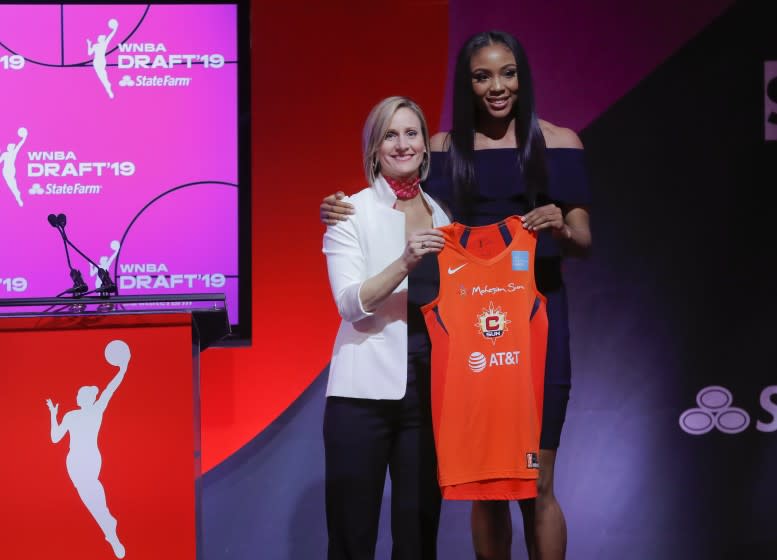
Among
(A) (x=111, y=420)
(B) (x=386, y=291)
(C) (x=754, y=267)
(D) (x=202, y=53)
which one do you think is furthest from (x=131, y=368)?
(C) (x=754, y=267)

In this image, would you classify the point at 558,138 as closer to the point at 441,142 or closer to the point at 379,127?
the point at 441,142

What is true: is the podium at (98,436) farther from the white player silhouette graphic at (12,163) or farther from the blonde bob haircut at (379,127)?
the white player silhouette graphic at (12,163)

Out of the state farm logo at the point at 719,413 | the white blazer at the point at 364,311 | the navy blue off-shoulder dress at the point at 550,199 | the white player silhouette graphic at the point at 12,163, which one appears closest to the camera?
the white blazer at the point at 364,311

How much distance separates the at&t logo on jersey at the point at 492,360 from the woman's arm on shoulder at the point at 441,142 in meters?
0.69

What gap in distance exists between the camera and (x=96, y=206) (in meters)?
3.73

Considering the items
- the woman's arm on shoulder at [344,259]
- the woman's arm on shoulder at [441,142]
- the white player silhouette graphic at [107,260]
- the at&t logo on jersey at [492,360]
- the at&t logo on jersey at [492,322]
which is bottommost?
the at&t logo on jersey at [492,360]

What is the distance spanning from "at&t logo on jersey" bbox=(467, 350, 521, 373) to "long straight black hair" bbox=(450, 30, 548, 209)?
48cm

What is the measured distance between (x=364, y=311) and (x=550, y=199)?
73 centimetres

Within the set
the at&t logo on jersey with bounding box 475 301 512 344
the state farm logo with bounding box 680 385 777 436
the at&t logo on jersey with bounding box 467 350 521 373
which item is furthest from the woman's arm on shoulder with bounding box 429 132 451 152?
the state farm logo with bounding box 680 385 777 436

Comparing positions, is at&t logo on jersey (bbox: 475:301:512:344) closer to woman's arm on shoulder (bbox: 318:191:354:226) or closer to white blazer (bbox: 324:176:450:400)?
white blazer (bbox: 324:176:450:400)

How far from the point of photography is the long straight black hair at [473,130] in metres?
2.73

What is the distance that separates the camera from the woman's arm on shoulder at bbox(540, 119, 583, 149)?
2.82m

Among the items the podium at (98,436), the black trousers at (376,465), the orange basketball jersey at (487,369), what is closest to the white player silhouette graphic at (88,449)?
the podium at (98,436)

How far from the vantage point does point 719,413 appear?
3926 millimetres
